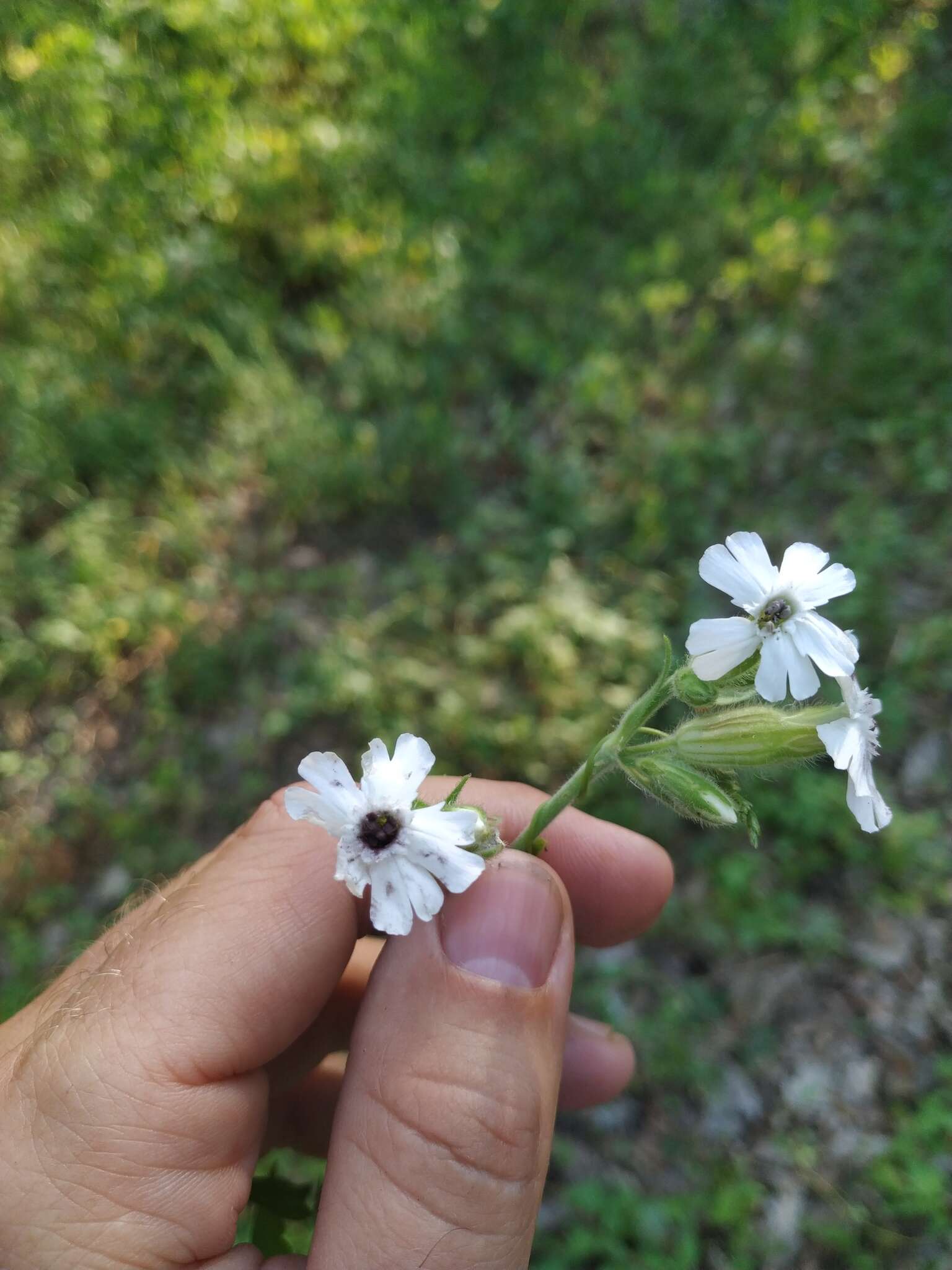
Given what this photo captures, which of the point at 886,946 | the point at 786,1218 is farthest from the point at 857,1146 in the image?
the point at 886,946

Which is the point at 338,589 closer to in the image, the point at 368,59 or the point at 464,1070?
the point at 464,1070

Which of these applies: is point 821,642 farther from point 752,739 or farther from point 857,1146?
point 857,1146

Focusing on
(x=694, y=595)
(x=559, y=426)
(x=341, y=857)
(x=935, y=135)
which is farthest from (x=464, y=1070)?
(x=935, y=135)

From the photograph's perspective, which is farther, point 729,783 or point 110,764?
point 110,764

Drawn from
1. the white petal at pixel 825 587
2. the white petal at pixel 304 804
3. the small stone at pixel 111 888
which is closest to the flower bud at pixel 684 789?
the white petal at pixel 825 587

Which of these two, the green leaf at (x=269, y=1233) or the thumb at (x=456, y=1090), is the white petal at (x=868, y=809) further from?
the green leaf at (x=269, y=1233)

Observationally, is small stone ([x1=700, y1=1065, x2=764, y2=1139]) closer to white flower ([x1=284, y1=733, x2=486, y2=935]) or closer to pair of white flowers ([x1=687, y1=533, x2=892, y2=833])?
pair of white flowers ([x1=687, y1=533, x2=892, y2=833])
